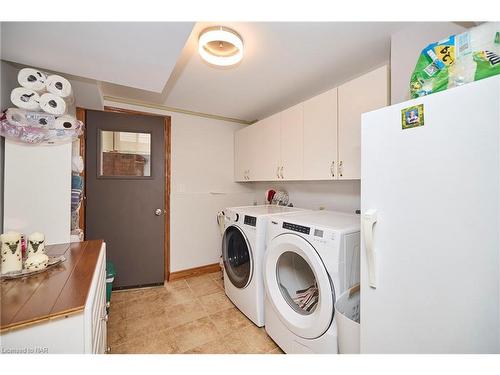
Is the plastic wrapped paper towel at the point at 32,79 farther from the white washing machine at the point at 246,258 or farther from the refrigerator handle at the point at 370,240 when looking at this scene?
the refrigerator handle at the point at 370,240

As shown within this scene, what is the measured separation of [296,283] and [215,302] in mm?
956

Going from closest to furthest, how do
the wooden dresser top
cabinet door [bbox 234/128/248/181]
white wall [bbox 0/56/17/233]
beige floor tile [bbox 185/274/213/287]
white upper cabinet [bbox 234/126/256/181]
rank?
the wooden dresser top, white wall [bbox 0/56/17/233], beige floor tile [bbox 185/274/213/287], white upper cabinet [bbox 234/126/256/181], cabinet door [bbox 234/128/248/181]

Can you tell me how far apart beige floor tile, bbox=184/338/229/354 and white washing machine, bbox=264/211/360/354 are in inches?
14.4

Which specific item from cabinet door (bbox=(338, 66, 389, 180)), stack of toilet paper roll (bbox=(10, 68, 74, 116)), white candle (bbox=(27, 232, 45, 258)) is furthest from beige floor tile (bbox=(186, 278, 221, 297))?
stack of toilet paper roll (bbox=(10, 68, 74, 116))

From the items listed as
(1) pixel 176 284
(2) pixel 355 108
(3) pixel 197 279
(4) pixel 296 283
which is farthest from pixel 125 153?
(2) pixel 355 108

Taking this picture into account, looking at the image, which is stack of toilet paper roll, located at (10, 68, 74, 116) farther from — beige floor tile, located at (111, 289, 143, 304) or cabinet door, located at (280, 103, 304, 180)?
beige floor tile, located at (111, 289, 143, 304)

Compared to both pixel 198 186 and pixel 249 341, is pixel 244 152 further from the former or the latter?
pixel 249 341

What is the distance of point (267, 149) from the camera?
2447 millimetres

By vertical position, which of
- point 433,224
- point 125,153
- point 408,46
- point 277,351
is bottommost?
point 277,351

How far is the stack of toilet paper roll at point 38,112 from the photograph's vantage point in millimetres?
1147

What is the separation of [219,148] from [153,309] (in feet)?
6.82

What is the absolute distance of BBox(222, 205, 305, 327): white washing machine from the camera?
174cm
